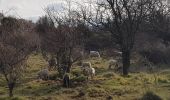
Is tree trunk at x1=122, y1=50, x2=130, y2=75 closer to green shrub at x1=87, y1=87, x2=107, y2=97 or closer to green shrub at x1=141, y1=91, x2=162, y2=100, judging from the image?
green shrub at x1=87, y1=87, x2=107, y2=97

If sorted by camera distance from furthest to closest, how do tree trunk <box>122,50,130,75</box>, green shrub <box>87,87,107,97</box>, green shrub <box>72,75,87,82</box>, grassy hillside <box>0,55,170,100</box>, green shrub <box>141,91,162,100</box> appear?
tree trunk <box>122,50,130,75</box>
green shrub <box>72,75,87,82</box>
green shrub <box>87,87,107,97</box>
grassy hillside <box>0,55,170,100</box>
green shrub <box>141,91,162,100</box>

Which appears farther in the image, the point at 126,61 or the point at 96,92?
the point at 126,61

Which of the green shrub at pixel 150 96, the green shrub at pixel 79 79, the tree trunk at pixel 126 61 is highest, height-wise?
the tree trunk at pixel 126 61

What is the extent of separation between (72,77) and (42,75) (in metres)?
2.41

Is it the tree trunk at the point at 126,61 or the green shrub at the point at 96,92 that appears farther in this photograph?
the tree trunk at the point at 126,61

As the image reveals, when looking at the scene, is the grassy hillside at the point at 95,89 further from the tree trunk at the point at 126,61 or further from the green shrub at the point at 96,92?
the tree trunk at the point at 126,61

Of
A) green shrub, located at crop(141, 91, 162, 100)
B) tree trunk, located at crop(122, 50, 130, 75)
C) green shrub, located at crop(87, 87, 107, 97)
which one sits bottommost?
green shrub, located at crop(87, 87, 107, 97)

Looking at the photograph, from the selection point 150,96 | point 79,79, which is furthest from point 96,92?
point 150,96

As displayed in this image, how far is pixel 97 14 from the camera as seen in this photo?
27.6 m

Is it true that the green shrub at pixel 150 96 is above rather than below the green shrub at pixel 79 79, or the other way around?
below

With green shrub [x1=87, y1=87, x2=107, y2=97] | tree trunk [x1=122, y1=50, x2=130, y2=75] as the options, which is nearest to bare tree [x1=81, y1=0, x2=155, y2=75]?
tree trunk [x1=122, y1=50, x2=130, y2=75]

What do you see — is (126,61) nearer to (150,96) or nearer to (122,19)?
(122,19)

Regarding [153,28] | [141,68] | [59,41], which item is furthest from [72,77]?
[153,28]

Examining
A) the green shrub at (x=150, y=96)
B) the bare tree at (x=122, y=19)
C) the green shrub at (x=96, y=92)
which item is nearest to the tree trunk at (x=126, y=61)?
the bare tree at (x=122, y=19)
